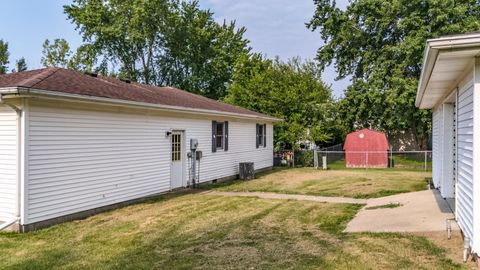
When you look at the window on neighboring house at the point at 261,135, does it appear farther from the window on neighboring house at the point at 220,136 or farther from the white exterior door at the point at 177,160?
the white exterior door at the point at 177,160

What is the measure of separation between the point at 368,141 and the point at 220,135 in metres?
10.4

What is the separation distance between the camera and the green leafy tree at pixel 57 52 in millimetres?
35562

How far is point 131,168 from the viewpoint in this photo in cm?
1019

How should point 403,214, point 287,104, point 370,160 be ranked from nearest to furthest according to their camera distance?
point 403,214, point 370,160, point 287,104

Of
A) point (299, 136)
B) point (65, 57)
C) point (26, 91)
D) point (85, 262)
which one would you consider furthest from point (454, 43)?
point (65, 57)

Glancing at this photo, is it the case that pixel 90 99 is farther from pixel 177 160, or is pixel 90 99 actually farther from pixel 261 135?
pixel 261 135

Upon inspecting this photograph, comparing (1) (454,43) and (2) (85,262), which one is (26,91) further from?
(1) (454,43)

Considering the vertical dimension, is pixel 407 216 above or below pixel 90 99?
below

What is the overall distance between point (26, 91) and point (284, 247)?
5178 millimetres

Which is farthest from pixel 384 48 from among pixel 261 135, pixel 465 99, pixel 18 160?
pixel 18 160

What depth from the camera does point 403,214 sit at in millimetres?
8031

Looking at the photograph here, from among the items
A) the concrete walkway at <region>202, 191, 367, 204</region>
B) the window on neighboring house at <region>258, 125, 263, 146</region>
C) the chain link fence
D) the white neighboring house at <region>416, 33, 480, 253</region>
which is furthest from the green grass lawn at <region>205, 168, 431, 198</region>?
the chain link fence

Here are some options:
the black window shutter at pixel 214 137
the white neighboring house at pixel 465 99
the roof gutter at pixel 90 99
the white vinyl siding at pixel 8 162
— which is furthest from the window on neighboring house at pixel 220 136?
the white neighboring house at pixel 465 99

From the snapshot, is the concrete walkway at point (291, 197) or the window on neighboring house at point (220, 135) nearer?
the concrete walkway at point (291, 197)
